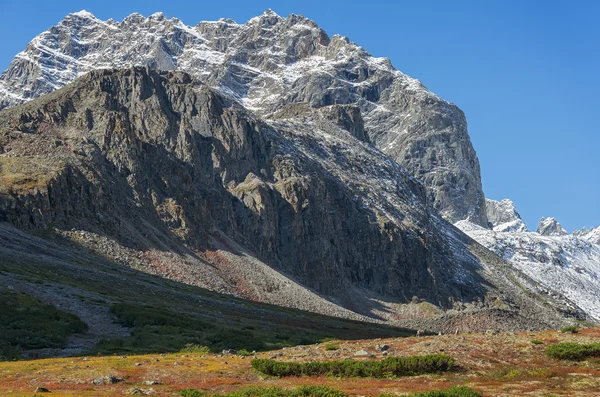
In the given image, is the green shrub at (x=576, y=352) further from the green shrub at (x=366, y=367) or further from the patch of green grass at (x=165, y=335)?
the patch of green grass at (x=165, y=335)

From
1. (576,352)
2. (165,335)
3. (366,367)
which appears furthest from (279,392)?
(165,335)

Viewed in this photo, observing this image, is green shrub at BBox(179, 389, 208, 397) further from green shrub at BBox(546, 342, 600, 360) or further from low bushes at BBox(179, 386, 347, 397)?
green shrub at BBox(546, 342, 600, 360)

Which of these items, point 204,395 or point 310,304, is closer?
point 204,395

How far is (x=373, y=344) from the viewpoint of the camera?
48.8m

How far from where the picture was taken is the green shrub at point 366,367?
4075cm

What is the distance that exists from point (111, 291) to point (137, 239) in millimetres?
58610

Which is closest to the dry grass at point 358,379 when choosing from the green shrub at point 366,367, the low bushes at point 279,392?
the green shrub at point 366,367

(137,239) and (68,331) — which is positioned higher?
(137,239)

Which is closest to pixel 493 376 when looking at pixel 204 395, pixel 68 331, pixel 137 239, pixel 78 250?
pixel 204 395

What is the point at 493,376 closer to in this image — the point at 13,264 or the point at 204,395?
the point at 204,395

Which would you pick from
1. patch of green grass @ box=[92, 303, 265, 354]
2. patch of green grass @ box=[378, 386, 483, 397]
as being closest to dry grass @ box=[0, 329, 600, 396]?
patch of green grass @ box=[378, 386, 483, 397]

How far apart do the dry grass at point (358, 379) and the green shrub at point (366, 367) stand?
24.6 inches

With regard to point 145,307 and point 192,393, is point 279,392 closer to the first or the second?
point 192,393

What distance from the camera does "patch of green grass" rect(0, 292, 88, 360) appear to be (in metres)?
63.0
